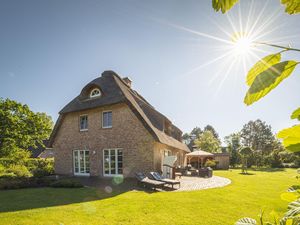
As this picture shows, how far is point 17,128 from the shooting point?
3009cm

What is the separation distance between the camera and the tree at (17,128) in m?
29.0

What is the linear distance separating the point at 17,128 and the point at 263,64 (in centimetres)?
3606

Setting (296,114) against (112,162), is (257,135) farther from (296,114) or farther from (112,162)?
(296,114)

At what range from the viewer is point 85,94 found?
20.6 meters

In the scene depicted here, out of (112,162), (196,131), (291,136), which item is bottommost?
(112,162)

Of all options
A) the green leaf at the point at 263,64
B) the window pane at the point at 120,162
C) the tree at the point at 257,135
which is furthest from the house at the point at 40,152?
the tree at the point at 257,135

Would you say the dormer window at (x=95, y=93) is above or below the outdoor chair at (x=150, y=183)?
above

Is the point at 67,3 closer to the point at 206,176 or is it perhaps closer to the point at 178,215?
the point at 178,215

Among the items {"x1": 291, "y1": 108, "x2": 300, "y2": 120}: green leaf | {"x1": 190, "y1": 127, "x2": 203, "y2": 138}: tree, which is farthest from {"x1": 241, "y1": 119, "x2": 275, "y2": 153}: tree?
{"x1": 291, "y1": 108, "x2": 300, "y2": 120}: green leaf

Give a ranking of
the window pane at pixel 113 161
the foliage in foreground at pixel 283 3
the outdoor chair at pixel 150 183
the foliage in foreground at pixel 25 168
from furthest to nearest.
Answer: the window pane at pixel 113 161
the foliage in foreground at pixel 25 168
the outdoor chair at pixel 150 183
the foliage in foreground at pixel 283 3

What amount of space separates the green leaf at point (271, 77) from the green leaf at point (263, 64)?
2 centimetres

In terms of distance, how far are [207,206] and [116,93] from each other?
12.4 m

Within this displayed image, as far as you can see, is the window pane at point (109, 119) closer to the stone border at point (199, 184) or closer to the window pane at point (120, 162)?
the window pane at point (120, 162)

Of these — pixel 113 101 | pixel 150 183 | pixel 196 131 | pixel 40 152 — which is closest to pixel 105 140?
pixel 113 101
